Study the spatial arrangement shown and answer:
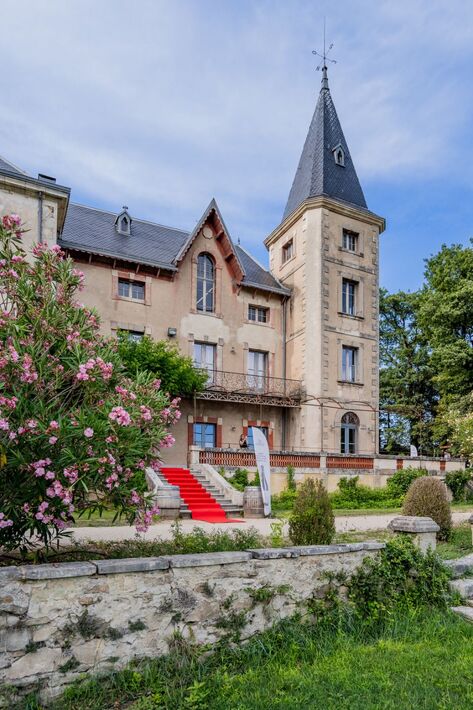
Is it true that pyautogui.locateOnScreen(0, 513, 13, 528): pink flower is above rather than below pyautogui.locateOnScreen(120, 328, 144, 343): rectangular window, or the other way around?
below

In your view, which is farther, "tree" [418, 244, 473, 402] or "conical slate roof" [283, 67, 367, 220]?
"tree" [418, 244, 473, 402]

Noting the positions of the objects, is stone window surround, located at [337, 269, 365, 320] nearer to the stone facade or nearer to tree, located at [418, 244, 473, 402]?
the stone facade

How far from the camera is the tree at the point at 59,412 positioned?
166 inches

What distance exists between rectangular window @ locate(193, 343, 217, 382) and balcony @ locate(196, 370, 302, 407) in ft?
0.52

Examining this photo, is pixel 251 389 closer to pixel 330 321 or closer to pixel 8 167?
pixel 330 321

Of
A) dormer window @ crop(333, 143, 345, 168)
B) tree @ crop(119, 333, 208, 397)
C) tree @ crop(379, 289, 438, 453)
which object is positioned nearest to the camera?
tree @ crop(119, 333, 208, 397)

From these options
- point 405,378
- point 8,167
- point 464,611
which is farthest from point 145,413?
point 405,378

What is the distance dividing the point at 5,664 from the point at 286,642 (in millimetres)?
2482

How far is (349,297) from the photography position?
2356cm

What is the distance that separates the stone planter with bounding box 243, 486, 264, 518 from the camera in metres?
13.2

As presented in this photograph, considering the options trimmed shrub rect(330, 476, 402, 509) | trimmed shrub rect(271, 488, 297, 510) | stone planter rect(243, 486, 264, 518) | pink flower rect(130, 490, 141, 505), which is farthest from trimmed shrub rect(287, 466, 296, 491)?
pink flower rect(130, 490, 141, 505)

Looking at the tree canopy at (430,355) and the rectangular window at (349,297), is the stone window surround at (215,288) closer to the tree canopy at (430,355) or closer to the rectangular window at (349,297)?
the rectangular window at (349,297)

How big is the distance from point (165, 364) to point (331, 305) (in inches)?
320

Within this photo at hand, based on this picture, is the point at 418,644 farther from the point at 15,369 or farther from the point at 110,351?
the point at 15,369
